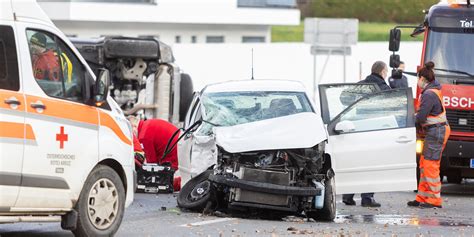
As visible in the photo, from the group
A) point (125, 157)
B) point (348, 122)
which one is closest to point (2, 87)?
point (125, 157)

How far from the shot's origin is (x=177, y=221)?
43.3 ft

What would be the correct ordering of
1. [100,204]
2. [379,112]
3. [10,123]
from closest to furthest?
[10,123] → [100,204] → [379,112]

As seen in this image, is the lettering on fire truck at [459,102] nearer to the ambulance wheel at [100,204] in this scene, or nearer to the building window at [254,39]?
the ambulance wheel at [100,204]

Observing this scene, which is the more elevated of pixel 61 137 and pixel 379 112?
pixel 61 137

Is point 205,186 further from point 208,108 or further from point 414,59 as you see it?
point 414,59

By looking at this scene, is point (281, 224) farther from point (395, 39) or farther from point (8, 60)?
point (395, 39)

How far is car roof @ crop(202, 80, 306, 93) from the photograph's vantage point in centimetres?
1516

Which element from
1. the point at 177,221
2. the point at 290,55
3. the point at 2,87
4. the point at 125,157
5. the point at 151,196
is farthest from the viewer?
the point at 290,55

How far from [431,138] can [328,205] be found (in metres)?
3.09

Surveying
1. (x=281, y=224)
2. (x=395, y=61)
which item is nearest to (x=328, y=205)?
(x=281, y=224)

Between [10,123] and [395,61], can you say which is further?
[395,61]

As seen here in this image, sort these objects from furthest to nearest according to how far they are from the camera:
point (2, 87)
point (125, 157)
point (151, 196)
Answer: point (151, 196), point (125, 157), point (2, 87)

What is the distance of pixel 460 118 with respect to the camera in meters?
18.2

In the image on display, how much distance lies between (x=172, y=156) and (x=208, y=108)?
2713mm
